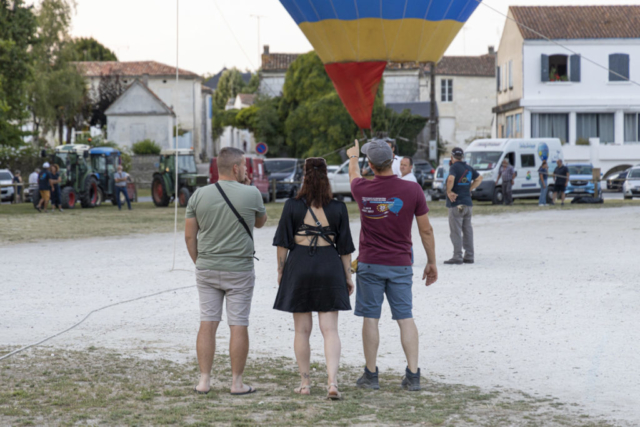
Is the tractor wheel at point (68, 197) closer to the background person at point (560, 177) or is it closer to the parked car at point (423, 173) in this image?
the parked car at point (423, 173)

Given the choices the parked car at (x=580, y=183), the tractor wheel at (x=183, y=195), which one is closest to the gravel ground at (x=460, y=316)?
the tractor wheel at (x=183, y=195)

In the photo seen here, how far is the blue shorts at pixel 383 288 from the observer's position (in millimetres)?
6164

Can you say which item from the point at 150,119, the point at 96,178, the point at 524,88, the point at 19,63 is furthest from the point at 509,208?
the point at 150,119

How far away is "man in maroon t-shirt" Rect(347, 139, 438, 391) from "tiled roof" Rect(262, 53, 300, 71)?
63.6 m

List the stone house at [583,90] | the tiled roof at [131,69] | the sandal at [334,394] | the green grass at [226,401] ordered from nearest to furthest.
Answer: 1. the green grass at [226,401]
2. the sandal at [334,394]
3. the stone house at [583,90]
4. the tiled roof at [131,69]

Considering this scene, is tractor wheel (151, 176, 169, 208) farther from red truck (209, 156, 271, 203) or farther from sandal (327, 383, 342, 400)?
sandal (327, 383, 342, 400)

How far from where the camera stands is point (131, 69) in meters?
79.7

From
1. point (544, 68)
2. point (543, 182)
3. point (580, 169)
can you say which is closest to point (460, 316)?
point (543, 182)

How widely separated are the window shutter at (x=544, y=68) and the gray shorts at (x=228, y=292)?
43.8 meters

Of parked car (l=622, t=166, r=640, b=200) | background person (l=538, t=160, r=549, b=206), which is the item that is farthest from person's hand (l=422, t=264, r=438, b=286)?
parked car (l=622, t=166, r=640, b=200)

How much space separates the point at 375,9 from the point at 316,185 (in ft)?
36.3

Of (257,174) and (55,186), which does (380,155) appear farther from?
(257,174)

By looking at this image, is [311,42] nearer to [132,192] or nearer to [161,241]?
[161,241]

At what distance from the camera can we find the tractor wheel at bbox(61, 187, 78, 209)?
31219 mm
